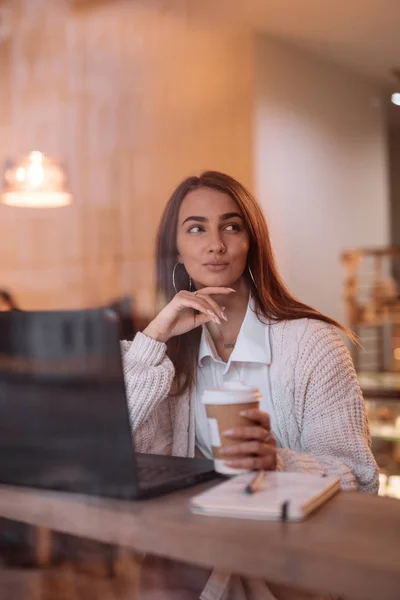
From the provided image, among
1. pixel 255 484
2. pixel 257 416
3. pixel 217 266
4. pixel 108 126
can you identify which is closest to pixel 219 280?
pixel 217 266

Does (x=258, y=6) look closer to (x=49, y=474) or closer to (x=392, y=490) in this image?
(x=392, y=490)

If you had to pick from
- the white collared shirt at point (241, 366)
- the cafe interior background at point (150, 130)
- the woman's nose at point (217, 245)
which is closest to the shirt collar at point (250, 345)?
the white collared shirt at point (241, 366)

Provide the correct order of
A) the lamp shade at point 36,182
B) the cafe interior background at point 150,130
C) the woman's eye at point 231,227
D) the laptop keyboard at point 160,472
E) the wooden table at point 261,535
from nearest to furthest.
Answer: the wooden table at point 261,535 → the laptop keyboard at point 160,472 → the woman's eye at point 231,227 → the lamp shade at point 36,182 → the cafe interior background at point 150,130

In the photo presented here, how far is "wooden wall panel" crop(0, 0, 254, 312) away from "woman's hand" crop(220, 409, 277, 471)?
8.86 feet

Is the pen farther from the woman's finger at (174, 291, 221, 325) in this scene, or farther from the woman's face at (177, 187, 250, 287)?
the woman's face at (177, 187, 250, 287)

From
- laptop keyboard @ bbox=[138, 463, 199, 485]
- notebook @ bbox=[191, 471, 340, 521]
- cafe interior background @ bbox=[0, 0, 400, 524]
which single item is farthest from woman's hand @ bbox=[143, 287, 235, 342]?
cafe interior background @ bbox=[0, 0, 400, 524]

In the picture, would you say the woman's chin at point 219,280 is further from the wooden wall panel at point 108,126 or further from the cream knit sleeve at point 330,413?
the wooden wall panel at point 108,126

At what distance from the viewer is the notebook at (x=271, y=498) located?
26.7 inches

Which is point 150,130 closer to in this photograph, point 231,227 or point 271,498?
point 231,227

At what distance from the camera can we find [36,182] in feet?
11.2

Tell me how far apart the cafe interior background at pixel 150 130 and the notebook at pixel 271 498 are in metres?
2.63

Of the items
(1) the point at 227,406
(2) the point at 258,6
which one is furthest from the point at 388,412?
(2) the point at 258,6

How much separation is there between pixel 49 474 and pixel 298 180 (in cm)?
302

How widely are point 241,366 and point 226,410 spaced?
437mm
